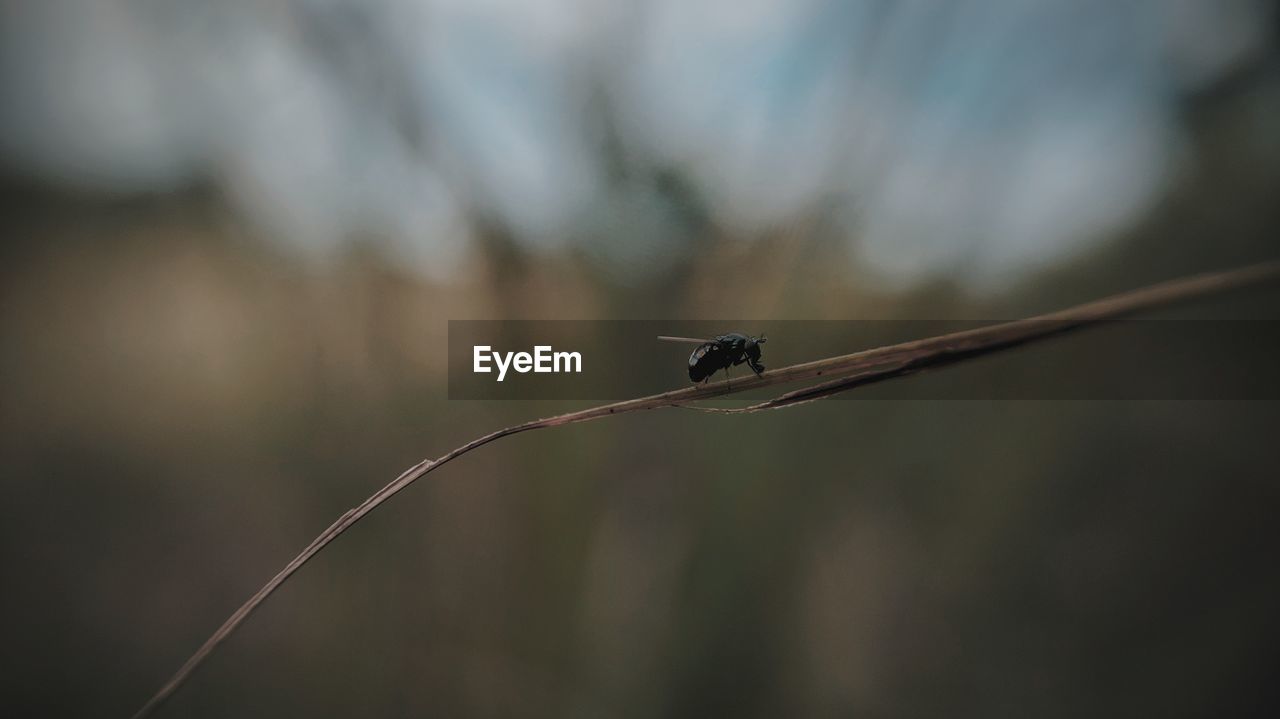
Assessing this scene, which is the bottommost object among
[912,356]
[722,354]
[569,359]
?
[912,356]

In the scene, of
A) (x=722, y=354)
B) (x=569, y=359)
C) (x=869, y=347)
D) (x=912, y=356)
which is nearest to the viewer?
(x=912, y=356)

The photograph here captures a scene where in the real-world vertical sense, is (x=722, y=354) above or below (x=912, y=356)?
above

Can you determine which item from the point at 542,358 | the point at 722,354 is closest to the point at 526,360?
the point at 542,358

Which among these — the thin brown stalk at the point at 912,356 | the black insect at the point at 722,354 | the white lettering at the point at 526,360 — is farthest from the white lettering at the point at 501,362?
the thin brown stalk at the point at 912,356

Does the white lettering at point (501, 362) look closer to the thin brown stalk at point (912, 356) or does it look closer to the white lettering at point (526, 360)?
the white lettering at point (526, 360)

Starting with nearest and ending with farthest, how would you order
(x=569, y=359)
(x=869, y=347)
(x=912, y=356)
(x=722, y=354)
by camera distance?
(x=912, y=356) → (x=722, y=354) → (x=869, y=347) → (x=569, y=359)

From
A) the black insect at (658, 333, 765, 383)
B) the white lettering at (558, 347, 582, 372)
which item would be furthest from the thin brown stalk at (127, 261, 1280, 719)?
the white lettering at (558, 347, 582, 372)

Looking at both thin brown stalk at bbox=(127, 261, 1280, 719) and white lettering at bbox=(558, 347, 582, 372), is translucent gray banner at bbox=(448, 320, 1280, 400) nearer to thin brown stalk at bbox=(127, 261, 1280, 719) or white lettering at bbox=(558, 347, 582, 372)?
white lettering at bbox=(558, 347, 582, 372)

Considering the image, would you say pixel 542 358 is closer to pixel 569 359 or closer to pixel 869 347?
pixel 569 359
